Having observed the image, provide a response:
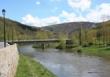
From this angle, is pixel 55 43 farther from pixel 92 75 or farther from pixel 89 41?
pixel 92 75

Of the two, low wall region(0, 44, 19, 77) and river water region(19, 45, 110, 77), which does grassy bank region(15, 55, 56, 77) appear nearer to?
river water region(19, 45, 110, 77)

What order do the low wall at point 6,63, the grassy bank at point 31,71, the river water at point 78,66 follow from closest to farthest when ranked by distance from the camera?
the low wall at point 6,63 < the grassy bank at point 31,71 < the river water at point 78,66

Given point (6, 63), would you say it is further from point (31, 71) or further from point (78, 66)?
point (78, 66)

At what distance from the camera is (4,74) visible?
628 inches

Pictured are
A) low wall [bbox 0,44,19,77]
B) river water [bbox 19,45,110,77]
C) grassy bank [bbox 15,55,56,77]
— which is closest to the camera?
low wall [bbox 0,44,19,77]

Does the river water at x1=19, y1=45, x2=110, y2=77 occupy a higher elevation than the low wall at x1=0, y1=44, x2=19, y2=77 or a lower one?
lower

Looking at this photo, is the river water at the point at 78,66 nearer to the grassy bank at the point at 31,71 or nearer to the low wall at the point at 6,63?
the grassy bank at the point at 31,71

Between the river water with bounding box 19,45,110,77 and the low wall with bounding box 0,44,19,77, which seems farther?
the river water with bounding box 19,45,110,77

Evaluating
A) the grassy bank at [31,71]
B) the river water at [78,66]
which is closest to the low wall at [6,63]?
the grassy bank at [31,71]

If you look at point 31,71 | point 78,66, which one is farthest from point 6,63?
point 78,66

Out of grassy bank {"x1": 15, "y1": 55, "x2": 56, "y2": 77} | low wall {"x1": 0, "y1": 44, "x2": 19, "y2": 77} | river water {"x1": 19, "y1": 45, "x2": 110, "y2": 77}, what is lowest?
river water {"x1": 19, "y1": 45, "x2": 110, "y2": 77}

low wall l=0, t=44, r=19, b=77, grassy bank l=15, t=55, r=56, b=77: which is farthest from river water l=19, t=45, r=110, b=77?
low wall l=0, t=44, r=19, b=77

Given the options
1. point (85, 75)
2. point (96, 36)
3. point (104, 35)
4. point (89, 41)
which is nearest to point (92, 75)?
point (85, 75)

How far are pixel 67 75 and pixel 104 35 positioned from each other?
78.9m
